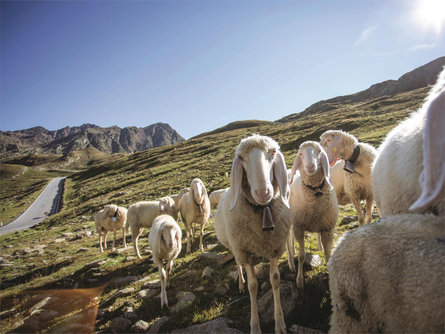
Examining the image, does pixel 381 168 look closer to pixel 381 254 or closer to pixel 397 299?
pixel 381 254

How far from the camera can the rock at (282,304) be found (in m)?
3.72

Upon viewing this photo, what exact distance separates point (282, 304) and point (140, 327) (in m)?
2.99

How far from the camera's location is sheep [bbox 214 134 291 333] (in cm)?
350

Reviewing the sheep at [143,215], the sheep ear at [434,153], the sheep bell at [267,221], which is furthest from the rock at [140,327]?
the sheep at [143,215]

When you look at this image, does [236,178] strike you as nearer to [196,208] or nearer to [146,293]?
[146,293]

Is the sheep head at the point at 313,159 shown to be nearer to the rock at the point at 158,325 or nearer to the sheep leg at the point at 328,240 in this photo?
the sheep leg at the point at 328,240

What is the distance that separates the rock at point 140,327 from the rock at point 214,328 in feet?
2.78

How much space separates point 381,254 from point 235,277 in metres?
4.35

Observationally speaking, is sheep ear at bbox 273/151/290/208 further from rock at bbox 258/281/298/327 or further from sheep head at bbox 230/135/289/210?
rock at bbox 258/281/298/327

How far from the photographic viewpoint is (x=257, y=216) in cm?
376

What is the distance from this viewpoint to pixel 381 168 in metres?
2.90

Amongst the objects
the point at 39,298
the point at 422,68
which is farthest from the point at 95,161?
the point at 422,68

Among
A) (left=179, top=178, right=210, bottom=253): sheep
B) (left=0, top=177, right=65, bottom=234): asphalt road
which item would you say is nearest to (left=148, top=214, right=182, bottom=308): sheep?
(left=179, top=178, right=210, bottom=253): sheep

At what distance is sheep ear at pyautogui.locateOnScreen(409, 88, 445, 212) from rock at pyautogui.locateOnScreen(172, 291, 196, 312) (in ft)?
16.4
